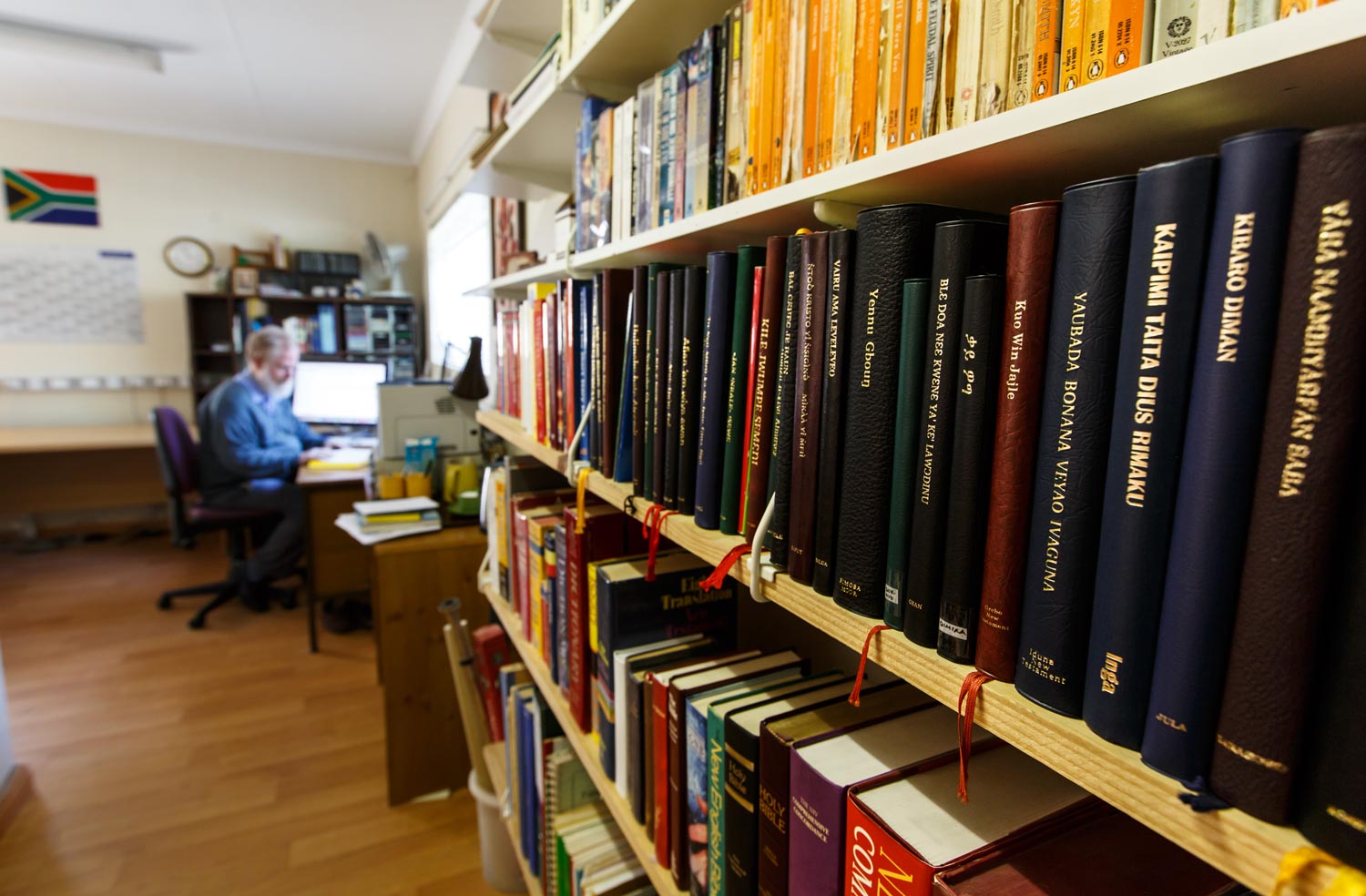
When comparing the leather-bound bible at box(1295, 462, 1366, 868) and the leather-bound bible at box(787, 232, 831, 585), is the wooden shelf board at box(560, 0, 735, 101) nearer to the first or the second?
the leather-bound bible at box(787, 232, 831, 585)

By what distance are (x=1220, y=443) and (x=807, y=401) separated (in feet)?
0.93

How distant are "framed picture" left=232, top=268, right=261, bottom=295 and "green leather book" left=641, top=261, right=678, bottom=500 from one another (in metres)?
4.99

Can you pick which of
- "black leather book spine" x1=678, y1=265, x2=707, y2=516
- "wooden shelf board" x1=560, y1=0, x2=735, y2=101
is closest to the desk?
"wooden shelf board" x1=560, y1=0, x2=735, y2=101

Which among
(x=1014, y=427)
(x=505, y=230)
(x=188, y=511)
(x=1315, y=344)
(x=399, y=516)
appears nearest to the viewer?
(x=1315, y=344)

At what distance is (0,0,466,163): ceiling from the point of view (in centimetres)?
298

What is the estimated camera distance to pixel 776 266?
57cm

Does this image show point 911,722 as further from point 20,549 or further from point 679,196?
point 20,549

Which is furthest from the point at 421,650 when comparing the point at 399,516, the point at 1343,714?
the point at 1343,714

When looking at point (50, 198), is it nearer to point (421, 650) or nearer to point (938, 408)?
point (421, 650)

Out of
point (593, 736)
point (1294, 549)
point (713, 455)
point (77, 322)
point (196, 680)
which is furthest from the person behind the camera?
point (77, 322)

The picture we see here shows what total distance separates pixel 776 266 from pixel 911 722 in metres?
0.44

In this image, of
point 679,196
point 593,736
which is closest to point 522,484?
point 593,736

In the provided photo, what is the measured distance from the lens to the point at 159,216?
477 centimetres

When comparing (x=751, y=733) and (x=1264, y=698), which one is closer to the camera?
(x=1264, y=698)
